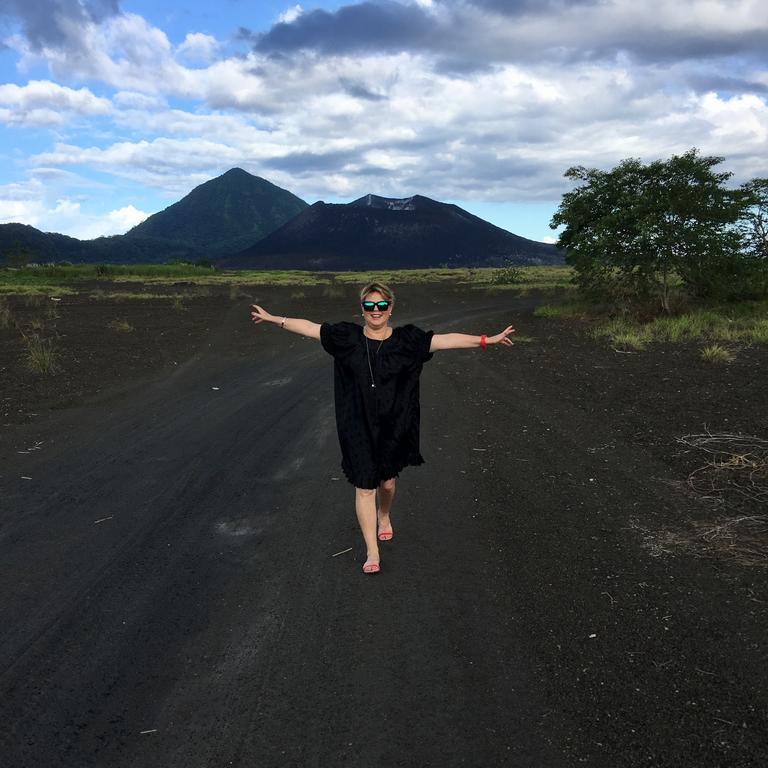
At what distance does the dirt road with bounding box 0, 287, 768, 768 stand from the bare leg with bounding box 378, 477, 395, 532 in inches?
5.6

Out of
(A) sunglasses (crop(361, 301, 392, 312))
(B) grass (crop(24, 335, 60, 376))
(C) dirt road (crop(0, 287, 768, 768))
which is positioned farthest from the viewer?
(B) grass (crop(24, 335, 60, 376))

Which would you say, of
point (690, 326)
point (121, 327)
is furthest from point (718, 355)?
point (121, 327)

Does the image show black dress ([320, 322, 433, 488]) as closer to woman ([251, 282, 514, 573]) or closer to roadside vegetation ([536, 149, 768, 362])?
woman ([251, 282, 514, 573])

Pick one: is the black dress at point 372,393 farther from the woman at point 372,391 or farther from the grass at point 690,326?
the grass at point 690,326

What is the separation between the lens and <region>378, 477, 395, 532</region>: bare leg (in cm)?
460

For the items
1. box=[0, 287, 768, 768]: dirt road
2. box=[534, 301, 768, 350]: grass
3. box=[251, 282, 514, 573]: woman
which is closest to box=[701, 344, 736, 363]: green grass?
box=[534, 301, 768, 350]: grass

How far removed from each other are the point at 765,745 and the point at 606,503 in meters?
2.86

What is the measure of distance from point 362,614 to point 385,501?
3.76 feet

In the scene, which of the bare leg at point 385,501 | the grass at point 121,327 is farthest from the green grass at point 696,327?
the grass at point 121,327

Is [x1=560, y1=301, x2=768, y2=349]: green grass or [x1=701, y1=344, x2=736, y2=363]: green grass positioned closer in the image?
[x1=701, y1=344, x2=736, y2=363]: green grass

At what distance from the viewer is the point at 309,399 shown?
9.90 m

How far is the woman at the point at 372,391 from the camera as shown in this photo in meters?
4.27

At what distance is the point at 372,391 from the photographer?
428 cm

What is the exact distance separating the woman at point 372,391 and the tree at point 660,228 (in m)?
16.3
